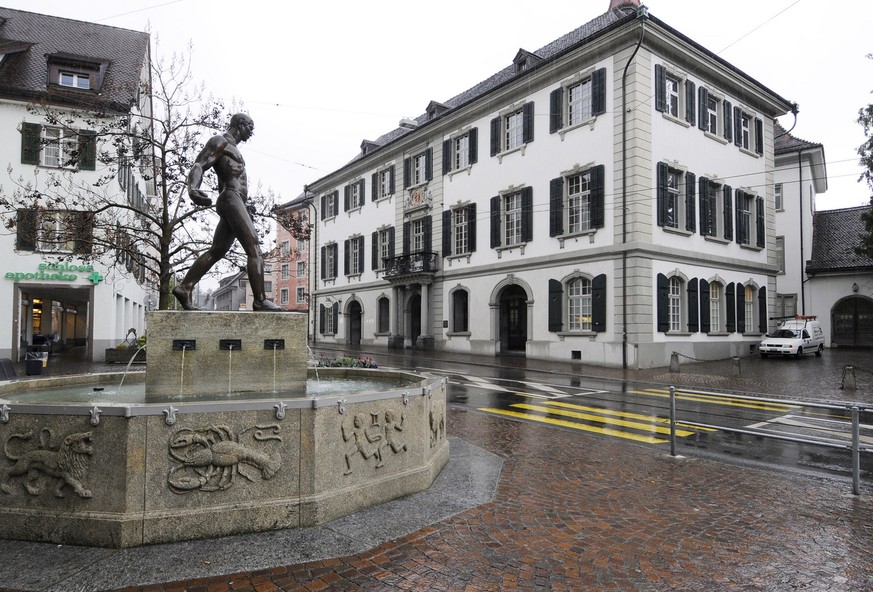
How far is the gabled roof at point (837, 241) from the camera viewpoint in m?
33.4

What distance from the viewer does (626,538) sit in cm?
436

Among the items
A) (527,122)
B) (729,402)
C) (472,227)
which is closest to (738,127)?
(527,122)

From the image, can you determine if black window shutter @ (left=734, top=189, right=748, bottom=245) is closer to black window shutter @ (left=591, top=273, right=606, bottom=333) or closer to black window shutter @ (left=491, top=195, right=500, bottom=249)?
black window shutter @ (left=591, top=273, right=606, bottom=333)

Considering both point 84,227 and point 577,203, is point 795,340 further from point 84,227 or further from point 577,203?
point 84,227

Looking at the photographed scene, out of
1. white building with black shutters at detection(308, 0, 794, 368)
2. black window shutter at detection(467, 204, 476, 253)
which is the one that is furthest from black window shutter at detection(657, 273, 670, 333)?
black window shutter at detection(467, 204, 476, 253)

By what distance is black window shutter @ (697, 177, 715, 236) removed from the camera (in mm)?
→ 23797

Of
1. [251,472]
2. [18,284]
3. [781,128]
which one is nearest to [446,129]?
Answer: [18,284]

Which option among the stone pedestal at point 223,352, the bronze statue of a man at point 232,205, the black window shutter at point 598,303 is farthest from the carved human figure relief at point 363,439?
the black window shutter at point 598,303

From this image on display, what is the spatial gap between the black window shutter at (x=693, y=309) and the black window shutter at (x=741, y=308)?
3.85 meters

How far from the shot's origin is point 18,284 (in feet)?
74.4

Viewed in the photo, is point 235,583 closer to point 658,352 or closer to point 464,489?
point 464,489

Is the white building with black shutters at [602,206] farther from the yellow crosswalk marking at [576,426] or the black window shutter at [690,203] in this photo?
the yellow crosswalk marking at [576,426]

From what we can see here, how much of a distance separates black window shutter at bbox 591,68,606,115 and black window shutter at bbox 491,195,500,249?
21.0 ft

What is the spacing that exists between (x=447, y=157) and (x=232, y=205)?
25566mm
